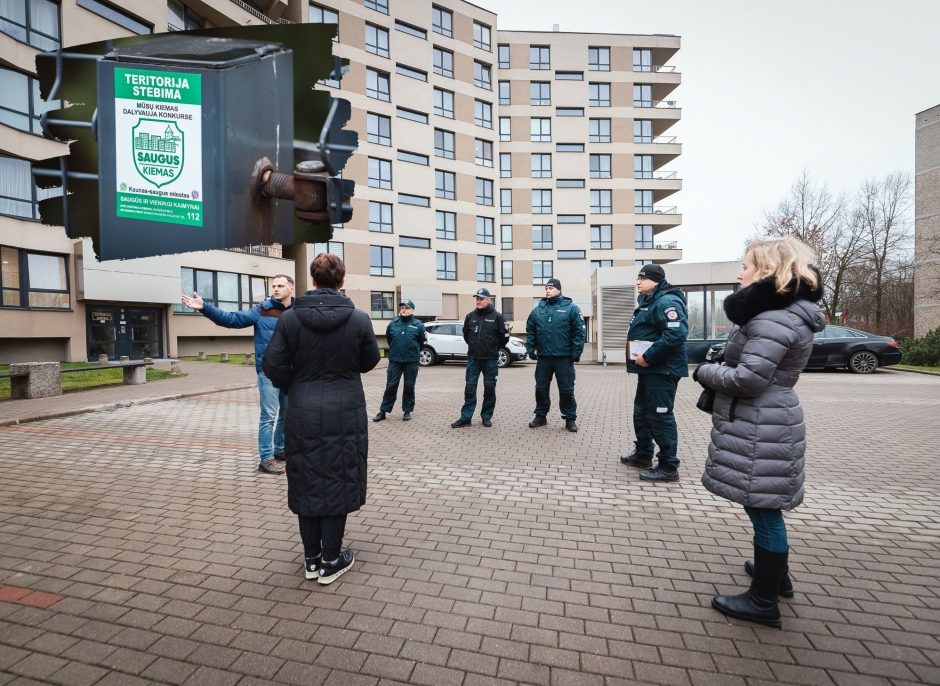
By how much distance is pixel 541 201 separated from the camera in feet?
138

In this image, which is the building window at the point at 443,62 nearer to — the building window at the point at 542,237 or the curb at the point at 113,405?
the building window at the point at 542,237

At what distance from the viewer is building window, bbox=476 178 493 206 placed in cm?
3906

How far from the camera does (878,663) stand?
224 cm

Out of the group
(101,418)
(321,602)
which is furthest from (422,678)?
(101,418)

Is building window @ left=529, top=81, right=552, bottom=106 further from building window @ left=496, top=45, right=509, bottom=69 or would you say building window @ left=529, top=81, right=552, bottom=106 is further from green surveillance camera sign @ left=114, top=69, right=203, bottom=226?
green surveillance camera sign @ left=114, top=69, right=203, bottom=226

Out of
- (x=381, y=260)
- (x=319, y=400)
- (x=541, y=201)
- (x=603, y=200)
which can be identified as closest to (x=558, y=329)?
(x=319, y=400)

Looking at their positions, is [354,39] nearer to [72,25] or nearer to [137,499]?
[72,25]

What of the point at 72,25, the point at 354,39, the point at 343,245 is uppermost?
the point at 354,39

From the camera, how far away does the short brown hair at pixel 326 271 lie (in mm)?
2951

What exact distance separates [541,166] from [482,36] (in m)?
10.6

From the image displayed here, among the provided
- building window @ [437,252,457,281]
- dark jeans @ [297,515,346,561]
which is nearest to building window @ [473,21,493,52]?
building window @ [437,252,457,281]

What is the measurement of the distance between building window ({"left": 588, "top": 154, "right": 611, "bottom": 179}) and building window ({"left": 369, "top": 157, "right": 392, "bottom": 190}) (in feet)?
57.7

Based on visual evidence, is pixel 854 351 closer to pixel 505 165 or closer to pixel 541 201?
pixel 541 201

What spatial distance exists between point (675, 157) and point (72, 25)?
40222 mm
